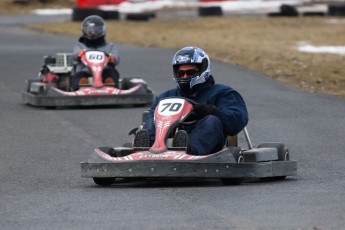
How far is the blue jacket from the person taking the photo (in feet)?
31.2

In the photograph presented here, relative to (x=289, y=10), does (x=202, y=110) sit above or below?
above

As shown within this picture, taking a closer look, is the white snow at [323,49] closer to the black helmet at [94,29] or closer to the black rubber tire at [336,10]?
the black helmet at [94,29]

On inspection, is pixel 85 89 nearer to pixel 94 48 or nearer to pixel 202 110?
pixel 94 48

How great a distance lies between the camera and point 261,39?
29.8 m

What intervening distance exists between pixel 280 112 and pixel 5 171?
19.6ft

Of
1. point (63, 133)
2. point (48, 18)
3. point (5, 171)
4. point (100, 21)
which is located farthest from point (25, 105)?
point (48, 18)

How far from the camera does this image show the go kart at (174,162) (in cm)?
883

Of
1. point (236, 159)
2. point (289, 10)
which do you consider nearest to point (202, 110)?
point (236, 159)

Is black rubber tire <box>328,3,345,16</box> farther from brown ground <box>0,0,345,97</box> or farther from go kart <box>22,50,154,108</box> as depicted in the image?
go kart <box>22,50,154,108</box>

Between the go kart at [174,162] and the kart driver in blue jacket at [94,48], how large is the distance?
281 inches

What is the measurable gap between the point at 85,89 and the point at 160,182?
6942 mm

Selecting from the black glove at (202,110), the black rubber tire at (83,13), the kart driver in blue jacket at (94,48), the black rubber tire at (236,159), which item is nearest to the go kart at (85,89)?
the kart driver in blue jacket at (94,48)

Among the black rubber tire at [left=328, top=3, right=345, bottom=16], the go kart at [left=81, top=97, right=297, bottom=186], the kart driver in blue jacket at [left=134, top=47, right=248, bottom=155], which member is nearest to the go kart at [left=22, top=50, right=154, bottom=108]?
the kart driver in blue jacket at [left=134, top=47, right=248, bottom=155]

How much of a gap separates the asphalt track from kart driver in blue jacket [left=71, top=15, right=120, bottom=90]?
1.90ft
